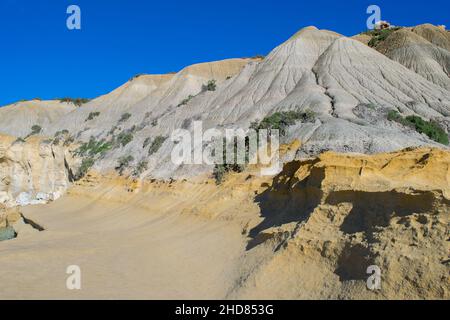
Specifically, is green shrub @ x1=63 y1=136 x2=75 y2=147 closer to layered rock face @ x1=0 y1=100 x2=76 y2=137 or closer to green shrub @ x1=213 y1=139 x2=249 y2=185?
layered rock face @ x1=0 y1=100 x2=76 y2=137

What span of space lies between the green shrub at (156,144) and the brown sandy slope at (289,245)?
13.8 metres

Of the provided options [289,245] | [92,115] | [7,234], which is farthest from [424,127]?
[92,115]

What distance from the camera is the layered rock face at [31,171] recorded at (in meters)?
38.2

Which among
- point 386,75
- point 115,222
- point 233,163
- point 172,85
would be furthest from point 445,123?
point 172,85

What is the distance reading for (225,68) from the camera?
6062cm

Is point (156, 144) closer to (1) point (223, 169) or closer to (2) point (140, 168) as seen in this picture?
(2) point (140, 168)

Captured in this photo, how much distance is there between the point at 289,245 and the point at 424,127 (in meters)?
15.9

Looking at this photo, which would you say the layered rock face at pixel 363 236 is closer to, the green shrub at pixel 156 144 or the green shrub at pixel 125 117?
the green shrub at pixel 156 144

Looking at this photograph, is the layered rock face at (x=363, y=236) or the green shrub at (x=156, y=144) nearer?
the layered rock face at (x=363, y=236)

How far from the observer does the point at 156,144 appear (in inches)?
1147

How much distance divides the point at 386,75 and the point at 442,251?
29.8 metres

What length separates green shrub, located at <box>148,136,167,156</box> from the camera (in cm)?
2846

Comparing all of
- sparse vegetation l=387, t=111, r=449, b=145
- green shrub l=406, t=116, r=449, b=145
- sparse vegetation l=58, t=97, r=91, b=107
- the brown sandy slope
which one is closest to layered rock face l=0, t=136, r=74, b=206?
the brown sandy slope

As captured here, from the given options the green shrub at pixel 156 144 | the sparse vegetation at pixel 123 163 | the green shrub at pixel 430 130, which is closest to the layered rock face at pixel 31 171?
the sparse vegetation at pixel 123 163
